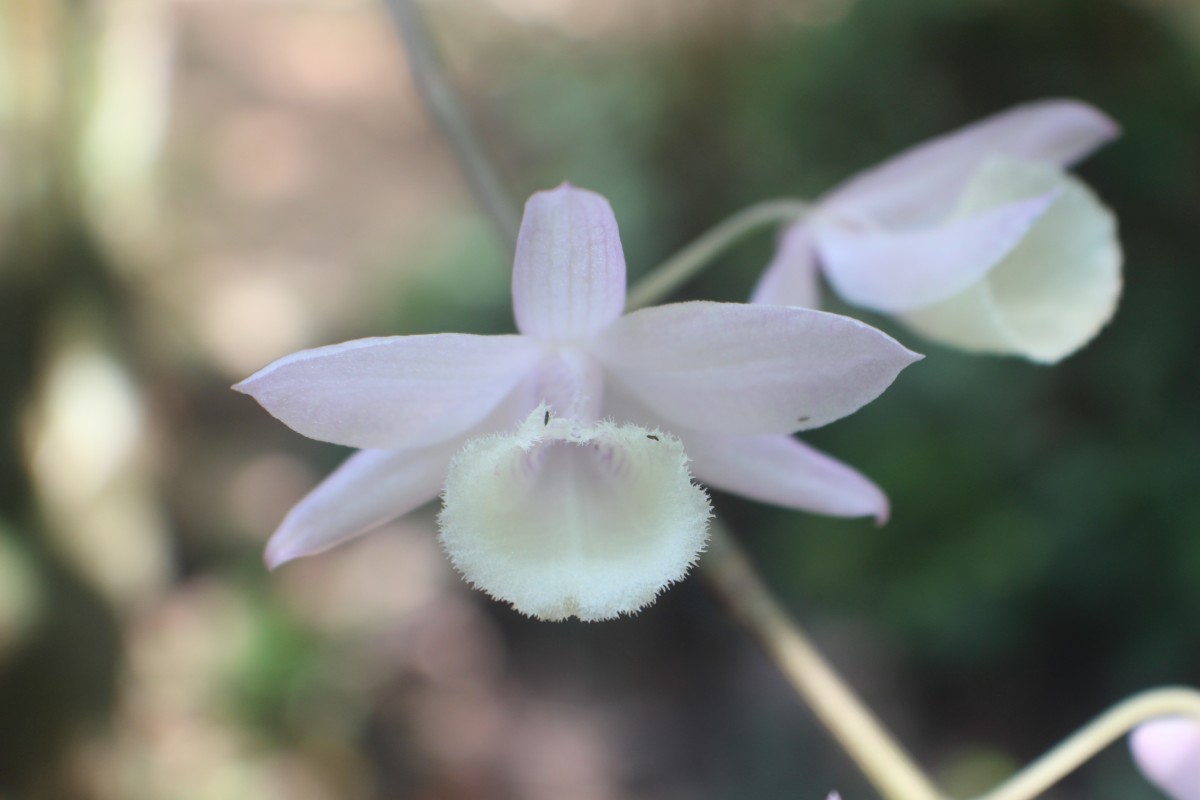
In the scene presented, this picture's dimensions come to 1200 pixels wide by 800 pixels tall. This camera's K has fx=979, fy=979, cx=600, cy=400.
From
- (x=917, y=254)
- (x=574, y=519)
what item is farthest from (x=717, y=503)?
(x=574, y=519)

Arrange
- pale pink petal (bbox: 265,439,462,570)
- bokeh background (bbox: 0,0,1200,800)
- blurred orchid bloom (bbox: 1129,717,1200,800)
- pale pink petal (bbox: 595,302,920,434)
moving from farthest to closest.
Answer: bokeh background (bbox: 0,0,1200,800) < blurred orchid bloom (bbox: 1129,717,1200,800) < pale pink petal (bbox: 265,439,462,570) < pale pink petal (bbox: 595,302,920,434)

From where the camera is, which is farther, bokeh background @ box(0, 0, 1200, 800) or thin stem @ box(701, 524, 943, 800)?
bokeh background @ box(0, 0, 1200, 800)

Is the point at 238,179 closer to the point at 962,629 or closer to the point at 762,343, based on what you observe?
the point at 962,629

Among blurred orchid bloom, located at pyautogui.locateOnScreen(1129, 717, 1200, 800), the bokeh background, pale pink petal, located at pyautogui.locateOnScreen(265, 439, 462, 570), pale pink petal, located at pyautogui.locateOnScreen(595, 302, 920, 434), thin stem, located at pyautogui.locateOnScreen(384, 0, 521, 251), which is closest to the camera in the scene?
pale pink petal, located at pyautogui.locateOnScreen(595, 302, 920, 434)

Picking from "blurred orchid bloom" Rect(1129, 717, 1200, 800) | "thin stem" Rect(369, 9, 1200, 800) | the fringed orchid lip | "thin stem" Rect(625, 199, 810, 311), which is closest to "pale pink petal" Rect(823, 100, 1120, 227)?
"thin stem" Rect(625, 199, 810, 311)

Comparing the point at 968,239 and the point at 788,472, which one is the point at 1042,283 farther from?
the point at 788,472

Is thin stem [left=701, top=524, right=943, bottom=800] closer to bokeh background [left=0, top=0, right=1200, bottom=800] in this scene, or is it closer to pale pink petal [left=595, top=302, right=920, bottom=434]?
pale pink petal [left=595, top=302, right=920, bottom=434]

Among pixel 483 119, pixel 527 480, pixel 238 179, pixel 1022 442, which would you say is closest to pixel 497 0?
pixel 483 119

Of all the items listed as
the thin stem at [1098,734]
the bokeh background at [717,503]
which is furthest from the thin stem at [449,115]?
the bokeh background at [717,503]
